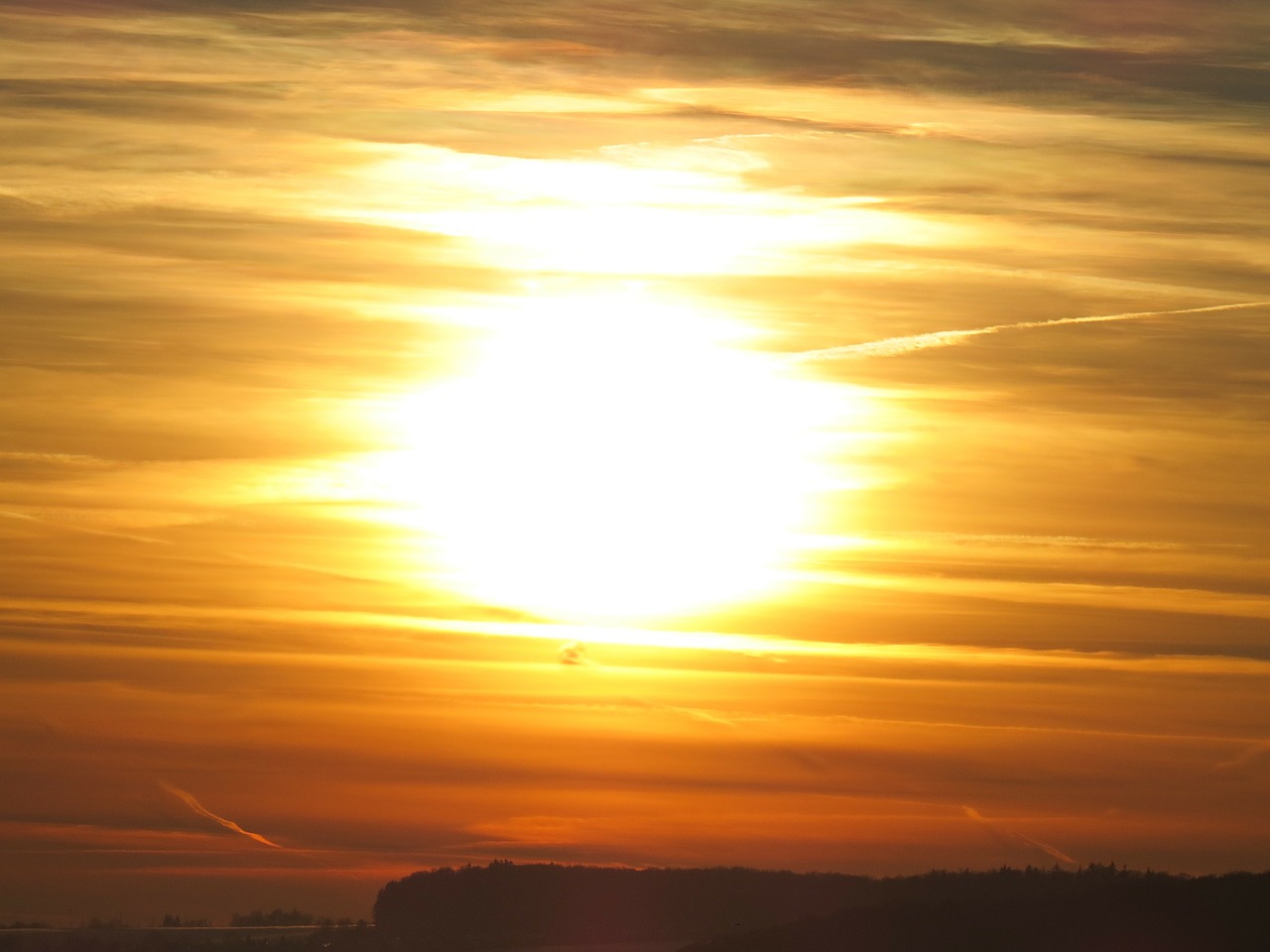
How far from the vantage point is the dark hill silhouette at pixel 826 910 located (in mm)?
32344

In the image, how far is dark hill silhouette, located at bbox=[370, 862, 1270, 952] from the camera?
3234 cm

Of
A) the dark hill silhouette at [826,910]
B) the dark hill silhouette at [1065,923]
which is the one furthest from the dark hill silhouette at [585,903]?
the dark hill silhouette at [1065,923]

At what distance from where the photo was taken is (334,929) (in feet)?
203

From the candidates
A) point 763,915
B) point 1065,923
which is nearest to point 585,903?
point 763,915

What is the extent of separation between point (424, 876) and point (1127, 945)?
35.3m

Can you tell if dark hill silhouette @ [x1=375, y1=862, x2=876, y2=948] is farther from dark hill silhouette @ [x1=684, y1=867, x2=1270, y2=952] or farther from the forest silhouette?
dark hill silhouette @ [x1=684, y1=867, x2=1270, y2=952]

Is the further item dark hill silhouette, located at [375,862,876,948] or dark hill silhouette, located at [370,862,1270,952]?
dark hill silhouette, located at [375,862,876,948]

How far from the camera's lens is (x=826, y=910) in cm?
5372

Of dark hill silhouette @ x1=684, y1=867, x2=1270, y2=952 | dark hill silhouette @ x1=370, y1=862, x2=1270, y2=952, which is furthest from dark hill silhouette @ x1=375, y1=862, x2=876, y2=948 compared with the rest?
dark hill silhouette @ x1=684, y1=867, x2=1270, y2=952

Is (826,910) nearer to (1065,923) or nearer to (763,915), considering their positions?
(763,915)

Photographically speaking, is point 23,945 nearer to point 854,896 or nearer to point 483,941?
point 483,941

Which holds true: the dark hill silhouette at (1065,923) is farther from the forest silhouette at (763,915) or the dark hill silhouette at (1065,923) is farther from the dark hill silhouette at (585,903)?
the dark hill silhouette at (585,903)

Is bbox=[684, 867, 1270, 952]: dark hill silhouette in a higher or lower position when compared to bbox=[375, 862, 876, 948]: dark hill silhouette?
lower

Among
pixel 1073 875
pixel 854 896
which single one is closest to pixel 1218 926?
pixel 1073 875
